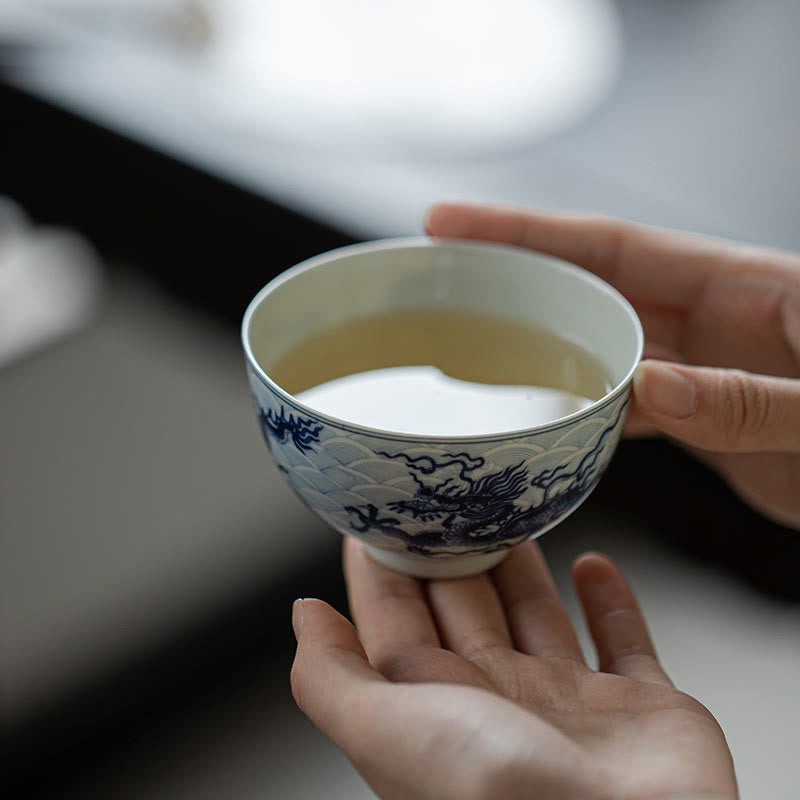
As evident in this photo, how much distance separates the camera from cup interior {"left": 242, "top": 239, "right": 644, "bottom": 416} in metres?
0.67

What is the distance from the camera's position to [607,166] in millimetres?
1241

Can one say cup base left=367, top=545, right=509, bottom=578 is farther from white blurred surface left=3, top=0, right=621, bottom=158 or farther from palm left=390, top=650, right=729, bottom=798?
white blurred surface left=3, top=0, right=621, bottom=158

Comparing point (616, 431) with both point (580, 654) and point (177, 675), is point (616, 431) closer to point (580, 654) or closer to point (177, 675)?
point (580, 654)

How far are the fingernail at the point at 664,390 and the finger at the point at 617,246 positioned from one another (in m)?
0.29

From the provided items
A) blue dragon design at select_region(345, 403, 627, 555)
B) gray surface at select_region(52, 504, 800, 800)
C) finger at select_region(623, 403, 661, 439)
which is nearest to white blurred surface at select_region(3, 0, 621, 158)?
finger at select_region(623, 403, 661, 439)

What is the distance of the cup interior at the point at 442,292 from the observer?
26.3 inches

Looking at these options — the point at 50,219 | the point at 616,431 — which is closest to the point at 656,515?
the point at 616,431

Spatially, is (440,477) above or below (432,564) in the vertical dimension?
above

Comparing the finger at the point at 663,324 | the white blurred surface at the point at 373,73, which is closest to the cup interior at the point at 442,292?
the finger at the point at 663,324

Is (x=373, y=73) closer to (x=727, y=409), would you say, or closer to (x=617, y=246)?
(x=617, y=246)

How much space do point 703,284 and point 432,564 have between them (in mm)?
421

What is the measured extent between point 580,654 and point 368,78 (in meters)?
1.07

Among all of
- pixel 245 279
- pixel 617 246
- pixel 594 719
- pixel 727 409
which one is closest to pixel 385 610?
pixel 594 719

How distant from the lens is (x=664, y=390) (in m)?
0.60
